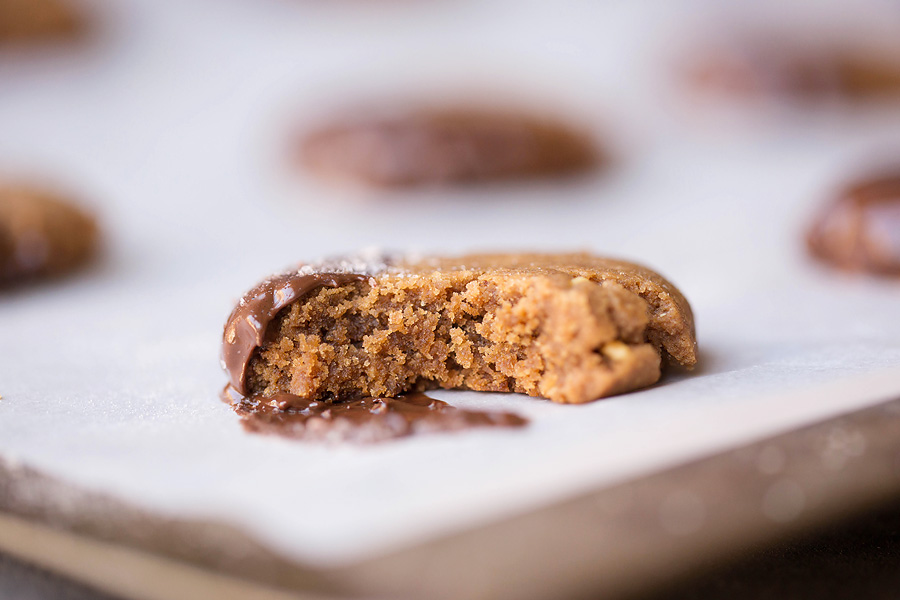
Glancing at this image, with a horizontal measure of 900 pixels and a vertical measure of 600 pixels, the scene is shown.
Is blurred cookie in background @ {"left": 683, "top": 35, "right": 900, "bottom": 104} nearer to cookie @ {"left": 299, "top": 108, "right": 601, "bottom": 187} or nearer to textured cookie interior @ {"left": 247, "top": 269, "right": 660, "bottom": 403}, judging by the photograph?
cookie @ {"left": 299, "top": 108, "right": 601, "bottom": 187}

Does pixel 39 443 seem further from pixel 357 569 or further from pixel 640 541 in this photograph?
pixel 640 541

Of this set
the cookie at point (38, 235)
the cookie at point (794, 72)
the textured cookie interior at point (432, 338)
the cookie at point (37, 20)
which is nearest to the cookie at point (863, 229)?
the textured cookie interior at point (432, 338)

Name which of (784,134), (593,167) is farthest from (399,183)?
(784,134)

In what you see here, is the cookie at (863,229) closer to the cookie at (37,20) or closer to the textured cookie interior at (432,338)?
the textured cookie interior at (432,338)

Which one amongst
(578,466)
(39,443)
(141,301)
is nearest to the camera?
(578,466)

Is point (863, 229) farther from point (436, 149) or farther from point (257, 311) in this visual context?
point (257, 311)

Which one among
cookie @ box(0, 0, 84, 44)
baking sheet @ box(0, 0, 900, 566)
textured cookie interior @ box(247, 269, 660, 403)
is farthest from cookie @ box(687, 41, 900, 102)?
cookie @ box(0, 0, 84, 44)
